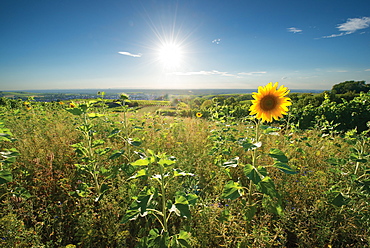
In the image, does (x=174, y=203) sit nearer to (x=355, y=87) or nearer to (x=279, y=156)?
(x=279, y=156)

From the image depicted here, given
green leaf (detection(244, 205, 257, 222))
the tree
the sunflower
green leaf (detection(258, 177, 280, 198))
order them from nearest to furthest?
green leaf (detection(258, 177, 280, 198)) < green leaf (detection(244, 205, 257, 222)) < the sunflower < the tree

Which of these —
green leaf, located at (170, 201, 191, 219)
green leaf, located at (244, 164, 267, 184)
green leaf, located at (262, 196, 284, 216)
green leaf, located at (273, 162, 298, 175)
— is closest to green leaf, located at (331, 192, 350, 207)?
green leaf, located at (262, 196, 284, 216)

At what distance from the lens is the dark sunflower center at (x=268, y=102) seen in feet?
7.22

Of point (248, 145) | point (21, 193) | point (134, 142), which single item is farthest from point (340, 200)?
point (21, 193)

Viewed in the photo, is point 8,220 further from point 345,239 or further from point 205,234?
point 345,239

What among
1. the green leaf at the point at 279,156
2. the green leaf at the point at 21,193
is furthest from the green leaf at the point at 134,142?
the green leaf at the point at 279,156

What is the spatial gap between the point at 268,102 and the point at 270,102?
23 millimetres

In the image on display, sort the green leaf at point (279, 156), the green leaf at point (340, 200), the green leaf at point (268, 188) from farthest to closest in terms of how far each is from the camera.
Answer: the green leaf at point (340, 200)
the green leaf at point (279, 156)
the green leaf at point (268, 188)

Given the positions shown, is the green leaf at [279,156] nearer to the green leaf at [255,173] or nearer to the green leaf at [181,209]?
the green leaf at [255,173]

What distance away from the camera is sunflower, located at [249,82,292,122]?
7.04ft

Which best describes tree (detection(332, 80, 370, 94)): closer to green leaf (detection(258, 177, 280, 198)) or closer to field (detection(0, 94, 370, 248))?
field (detection(0, 94, 370, 248))

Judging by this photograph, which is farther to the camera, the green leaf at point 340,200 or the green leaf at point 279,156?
the green leaf at point 340,200

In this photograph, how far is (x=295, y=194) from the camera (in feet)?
9.04

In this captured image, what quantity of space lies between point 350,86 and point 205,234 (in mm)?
27385
